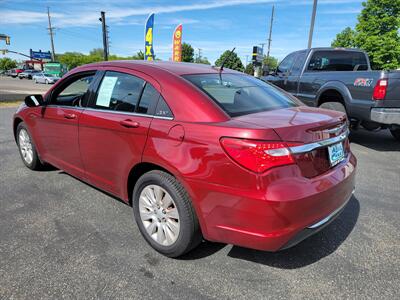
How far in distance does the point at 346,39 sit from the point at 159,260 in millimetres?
36809

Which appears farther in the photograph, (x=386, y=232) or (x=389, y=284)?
(x=386, y=232)

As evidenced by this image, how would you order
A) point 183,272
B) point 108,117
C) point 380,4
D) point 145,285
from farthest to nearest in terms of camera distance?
1. point 380,4
2. point 108,117
3. point 183,272
4. point 145,285

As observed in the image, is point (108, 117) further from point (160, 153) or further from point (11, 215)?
point (11, 215)

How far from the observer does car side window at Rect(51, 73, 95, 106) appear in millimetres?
3459

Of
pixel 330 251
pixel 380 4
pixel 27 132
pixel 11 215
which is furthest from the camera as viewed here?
pixel 380 4

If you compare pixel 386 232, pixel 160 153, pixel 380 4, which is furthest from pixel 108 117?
pixel 380 4

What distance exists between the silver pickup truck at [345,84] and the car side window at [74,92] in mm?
4828

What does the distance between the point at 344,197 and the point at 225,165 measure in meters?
1.12

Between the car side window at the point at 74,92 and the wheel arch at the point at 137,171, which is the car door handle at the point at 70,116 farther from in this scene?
the wheel arch at the point at 137,171

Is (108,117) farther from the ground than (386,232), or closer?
farther from the ground

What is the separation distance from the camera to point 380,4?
26.9 meters

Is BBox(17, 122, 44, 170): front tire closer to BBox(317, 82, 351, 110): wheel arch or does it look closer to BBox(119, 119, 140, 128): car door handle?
BBox(119, 119, 140, 128): car door handle

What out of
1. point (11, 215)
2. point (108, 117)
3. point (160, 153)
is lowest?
point (11, 215)

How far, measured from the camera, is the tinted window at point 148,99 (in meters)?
2.65
